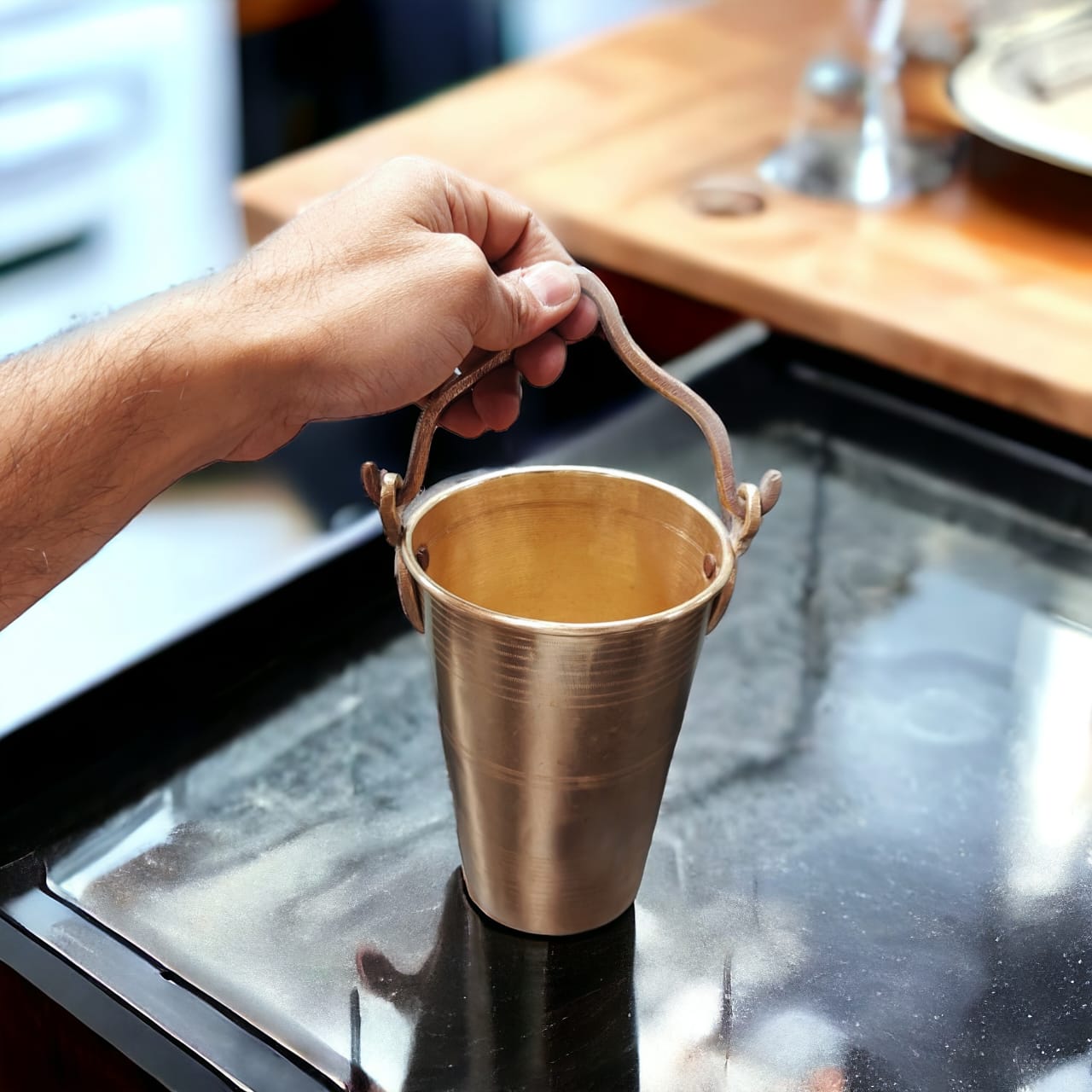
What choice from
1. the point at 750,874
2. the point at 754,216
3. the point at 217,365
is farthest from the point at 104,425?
the point at 754,216

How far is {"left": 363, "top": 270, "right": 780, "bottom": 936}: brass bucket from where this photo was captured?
642 millimetres

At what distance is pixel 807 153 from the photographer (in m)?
1.44

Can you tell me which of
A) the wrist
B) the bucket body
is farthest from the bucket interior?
the wrist

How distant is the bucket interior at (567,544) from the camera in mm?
729

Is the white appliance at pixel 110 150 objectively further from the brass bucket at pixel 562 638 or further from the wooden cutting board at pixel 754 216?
the brass bucket at pixel 562 638

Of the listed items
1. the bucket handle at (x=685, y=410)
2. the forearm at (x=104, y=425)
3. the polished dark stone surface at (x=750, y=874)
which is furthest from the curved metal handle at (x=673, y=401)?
the polished dark stone surface at (x=750, y=874)

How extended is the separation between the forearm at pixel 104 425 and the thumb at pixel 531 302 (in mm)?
146

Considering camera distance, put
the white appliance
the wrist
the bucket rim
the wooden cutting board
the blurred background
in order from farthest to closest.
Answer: the white appliance, the blurred background, the wooden cutting board, the wrist, the bucket rim

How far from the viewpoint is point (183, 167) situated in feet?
10.5

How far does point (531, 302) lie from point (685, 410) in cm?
12

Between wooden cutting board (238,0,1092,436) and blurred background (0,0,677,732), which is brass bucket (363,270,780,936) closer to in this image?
wooden cutting board (238,0,1092,436)

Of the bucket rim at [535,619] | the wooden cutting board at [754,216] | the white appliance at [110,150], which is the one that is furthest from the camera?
the white appliance at [110,150]

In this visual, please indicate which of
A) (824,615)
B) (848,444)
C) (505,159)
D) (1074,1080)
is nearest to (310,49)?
(505,159)

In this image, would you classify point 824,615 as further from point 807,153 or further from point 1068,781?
point 807,153
